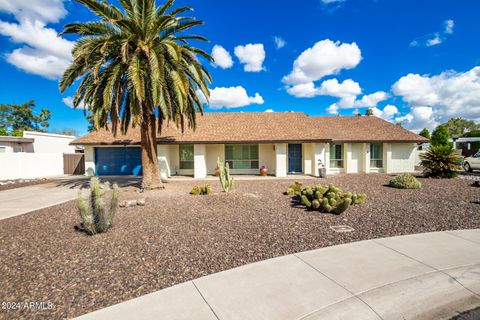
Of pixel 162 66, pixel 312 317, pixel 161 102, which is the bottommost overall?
pixel 312 317

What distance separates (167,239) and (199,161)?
11.7 metres

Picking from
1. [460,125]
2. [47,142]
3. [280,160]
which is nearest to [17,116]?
[47,142]

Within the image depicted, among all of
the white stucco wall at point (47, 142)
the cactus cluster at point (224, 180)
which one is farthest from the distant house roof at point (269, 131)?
the white stucco wall at point (47, 142)

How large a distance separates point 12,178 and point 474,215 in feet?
88.8

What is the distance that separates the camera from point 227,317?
2.82 m

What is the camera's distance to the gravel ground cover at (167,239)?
3.59 metres

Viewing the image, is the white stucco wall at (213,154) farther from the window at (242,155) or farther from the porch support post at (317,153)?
the porch support post at (317,153)

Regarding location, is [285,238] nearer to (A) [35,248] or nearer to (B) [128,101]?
(A) [35,248]

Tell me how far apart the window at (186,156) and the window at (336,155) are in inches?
455

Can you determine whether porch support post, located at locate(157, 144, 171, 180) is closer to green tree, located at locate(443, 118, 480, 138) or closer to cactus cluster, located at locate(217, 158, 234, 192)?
→ cactus cluster, located at locate(217, 158, 234, 192)

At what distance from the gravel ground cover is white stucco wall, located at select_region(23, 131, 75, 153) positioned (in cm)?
1845

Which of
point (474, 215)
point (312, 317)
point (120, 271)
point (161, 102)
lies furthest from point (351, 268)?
point (161, 102)

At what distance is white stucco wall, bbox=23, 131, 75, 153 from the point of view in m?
22.2

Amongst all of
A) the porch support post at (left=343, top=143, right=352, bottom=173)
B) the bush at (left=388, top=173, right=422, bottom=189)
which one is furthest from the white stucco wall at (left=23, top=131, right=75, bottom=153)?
the bush at (left=388, top=173, right=422, bottom=189)
